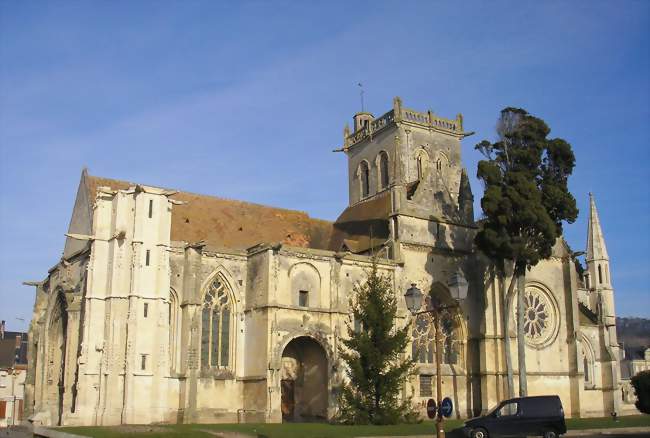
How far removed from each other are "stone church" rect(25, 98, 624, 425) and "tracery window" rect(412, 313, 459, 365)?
0.24ft

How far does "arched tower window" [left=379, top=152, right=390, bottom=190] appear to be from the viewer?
151 ft

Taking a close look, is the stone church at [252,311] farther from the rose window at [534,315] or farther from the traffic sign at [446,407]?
the traffic sign at [446,407]

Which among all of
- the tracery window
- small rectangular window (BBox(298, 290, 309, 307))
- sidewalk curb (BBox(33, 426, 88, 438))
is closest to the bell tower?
the tracery window

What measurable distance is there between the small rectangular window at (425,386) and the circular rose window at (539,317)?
6.32m

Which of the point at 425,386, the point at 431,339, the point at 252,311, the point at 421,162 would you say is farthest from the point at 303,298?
the point at 421,162

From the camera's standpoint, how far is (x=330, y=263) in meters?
32.9

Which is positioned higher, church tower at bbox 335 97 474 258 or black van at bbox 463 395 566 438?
church tower at bbox 335 97 474 258

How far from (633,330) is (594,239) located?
91117 mm

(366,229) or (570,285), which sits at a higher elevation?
(366,229)

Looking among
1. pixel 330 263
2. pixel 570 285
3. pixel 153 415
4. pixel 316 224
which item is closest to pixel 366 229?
pixel 316 224

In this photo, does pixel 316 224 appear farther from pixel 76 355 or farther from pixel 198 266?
pixel 76 355

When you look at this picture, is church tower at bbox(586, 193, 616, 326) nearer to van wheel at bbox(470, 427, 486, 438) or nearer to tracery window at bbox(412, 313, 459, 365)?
tracery window at bbox(412, 313, 459, 365)

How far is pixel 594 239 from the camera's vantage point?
188 feet

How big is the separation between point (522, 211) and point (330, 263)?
30.3 ft
